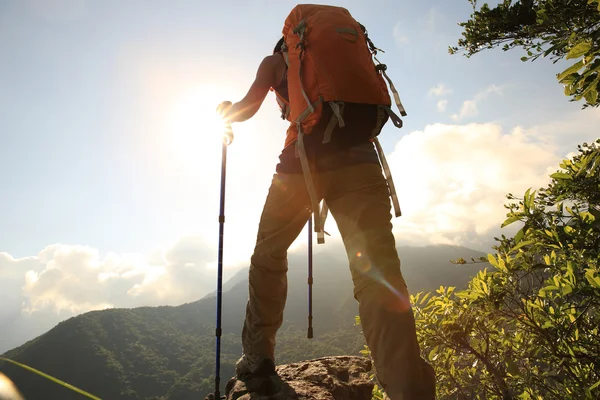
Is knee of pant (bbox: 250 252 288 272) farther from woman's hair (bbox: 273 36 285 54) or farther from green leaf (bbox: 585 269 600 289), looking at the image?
green leaf (bbox: 585 269 600 289)

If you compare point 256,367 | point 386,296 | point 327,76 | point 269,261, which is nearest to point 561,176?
point 386,296

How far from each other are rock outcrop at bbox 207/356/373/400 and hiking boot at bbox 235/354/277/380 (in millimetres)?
79

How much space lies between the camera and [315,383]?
3707 mm

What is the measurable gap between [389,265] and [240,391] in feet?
6.80

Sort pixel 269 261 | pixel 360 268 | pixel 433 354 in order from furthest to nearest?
pixel 433 354, pixel 269 261, pixel 360 268

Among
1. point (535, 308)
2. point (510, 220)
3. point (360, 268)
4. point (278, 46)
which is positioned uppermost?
point (278, 46)

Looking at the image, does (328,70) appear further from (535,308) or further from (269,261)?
(535,308)

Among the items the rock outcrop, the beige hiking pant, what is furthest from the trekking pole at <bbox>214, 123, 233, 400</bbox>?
the beige hiking pant

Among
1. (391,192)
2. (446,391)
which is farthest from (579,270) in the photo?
(446,391)

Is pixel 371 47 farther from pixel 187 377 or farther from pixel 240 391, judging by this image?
pixel 187 377

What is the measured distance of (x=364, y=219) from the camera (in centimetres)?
276

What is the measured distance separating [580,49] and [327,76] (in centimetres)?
166

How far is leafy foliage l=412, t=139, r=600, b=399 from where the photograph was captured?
301cm

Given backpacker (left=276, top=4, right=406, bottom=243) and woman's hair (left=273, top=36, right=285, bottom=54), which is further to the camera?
woman's hair (left=273, top=36, right=285, bottom=54)
